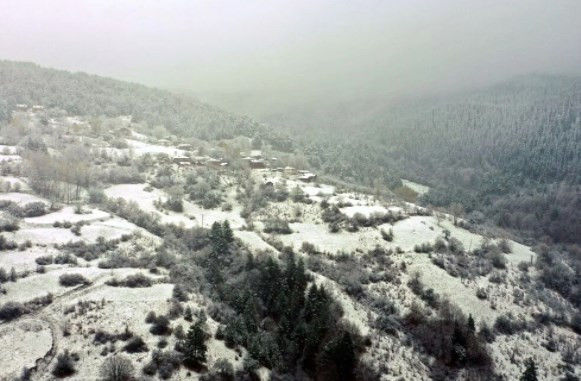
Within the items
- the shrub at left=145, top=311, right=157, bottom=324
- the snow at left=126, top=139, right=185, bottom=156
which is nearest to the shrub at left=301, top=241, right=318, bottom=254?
the shrub at left=145, top=311, right=157, bottom=324

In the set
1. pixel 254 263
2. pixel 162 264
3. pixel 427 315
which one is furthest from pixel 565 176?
pixel 162 264

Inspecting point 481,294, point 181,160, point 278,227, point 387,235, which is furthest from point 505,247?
point 181,160

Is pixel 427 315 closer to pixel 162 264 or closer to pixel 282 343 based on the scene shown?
pixel 282 343

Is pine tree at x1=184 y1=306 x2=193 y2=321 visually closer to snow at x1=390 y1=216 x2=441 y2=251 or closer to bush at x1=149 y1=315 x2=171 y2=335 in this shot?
bush at x1=149 y1=315 x2=171 y2=335

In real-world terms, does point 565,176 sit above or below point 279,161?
below

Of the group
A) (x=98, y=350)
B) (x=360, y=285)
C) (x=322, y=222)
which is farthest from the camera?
(x=322, y=222)

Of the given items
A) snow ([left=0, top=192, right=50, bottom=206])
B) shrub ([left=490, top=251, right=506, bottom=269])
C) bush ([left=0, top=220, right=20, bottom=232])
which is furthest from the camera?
shrub ([left=490, top=251, right=506, bottom=269])
